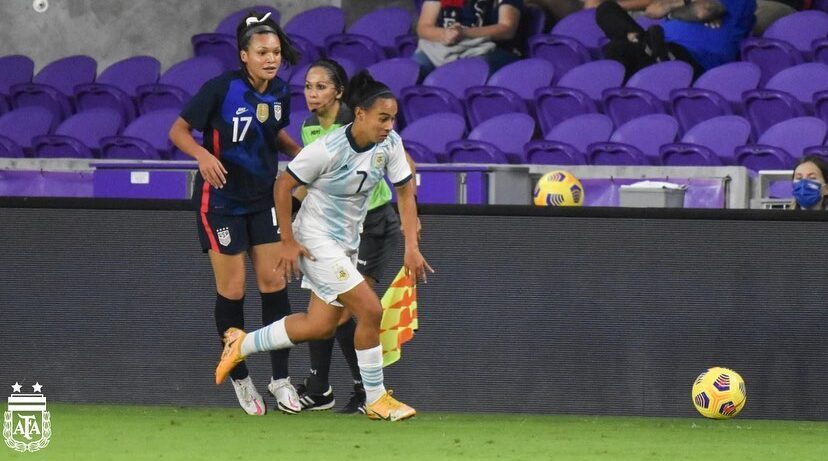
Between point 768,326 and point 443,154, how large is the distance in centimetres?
458

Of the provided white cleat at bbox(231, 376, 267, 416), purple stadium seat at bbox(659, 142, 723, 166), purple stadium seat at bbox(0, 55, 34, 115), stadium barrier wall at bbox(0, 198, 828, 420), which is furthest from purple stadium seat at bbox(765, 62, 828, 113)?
purple stadium seat at bbox(0, 55, 34, 115)

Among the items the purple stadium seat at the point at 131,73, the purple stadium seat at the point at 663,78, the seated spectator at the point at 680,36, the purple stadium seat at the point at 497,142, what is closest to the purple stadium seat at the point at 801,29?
the seated spectator at the point at 680,36

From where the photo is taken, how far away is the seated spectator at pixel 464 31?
42.8 ft

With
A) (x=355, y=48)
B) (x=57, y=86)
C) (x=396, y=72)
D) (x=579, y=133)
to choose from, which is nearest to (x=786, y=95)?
(x=579, y=133)

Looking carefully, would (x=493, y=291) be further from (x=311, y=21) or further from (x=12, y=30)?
(x=12, y=30)

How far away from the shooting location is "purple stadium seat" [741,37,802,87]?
1214cm

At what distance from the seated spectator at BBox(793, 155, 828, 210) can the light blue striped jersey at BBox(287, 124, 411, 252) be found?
8.32 feet

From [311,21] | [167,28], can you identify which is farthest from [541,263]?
[167,28]

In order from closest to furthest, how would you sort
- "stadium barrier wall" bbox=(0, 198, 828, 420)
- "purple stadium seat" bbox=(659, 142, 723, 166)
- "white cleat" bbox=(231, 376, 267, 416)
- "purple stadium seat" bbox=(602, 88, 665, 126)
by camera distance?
"white cleat" bbox=(231, 376, 267, 416)
"stadium barrier wall" bbox=(0, 198, 828, 420)
"purple stadium seat" bbox=(659, 142, 723, 166)
"purple stadium seat" bbox=(602, 88, 665, 126)

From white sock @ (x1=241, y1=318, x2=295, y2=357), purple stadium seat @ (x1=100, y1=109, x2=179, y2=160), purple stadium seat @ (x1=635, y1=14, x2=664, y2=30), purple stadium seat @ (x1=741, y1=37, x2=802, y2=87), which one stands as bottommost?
white sock @ (x1=241, y1=318, x2=295, y2=357)

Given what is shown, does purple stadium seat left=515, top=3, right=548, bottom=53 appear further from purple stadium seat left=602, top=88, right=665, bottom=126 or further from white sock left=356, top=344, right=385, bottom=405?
white sock left=356, top=344, right=385, bottom=405

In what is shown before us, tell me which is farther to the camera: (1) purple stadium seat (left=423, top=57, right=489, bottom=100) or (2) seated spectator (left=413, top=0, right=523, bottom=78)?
(2) seated spectator (left=413, top=0, right=523, bottom=78)

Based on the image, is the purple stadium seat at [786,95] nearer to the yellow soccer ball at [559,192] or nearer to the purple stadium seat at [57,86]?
the yellow soccer ball at [559,192]

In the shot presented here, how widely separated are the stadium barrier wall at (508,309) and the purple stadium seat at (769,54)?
5.13m
